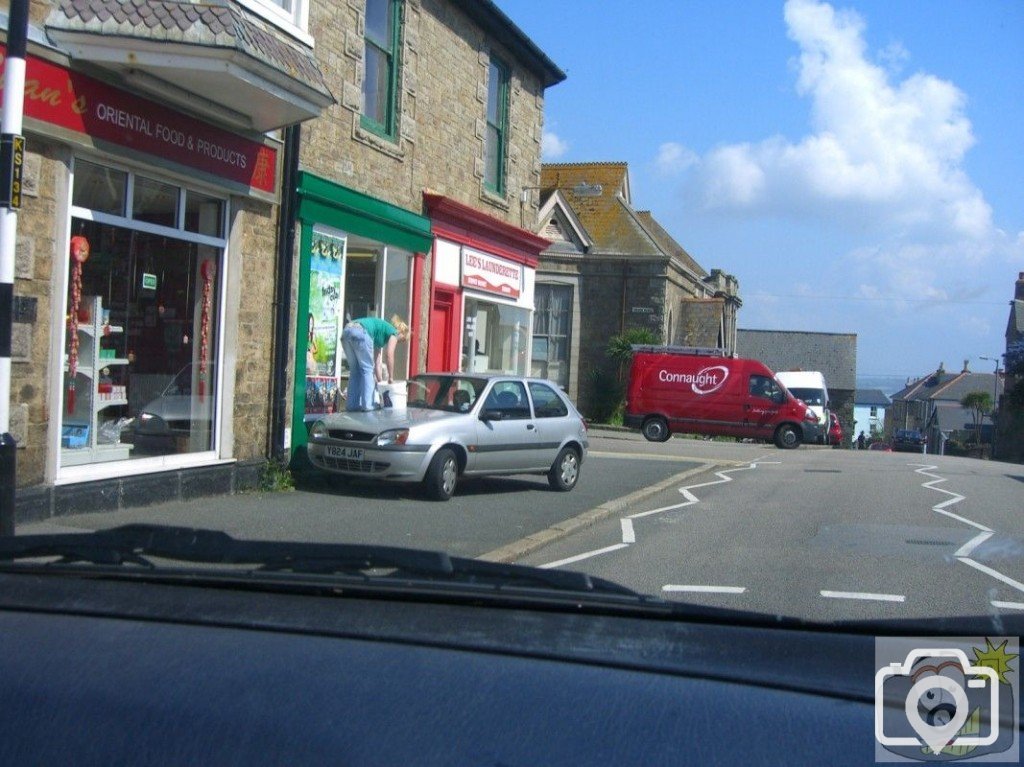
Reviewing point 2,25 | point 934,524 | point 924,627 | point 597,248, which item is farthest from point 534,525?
point 597,248

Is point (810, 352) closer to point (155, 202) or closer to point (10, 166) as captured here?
point (155, 202)

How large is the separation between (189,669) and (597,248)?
33.2m

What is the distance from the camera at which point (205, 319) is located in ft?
37.4

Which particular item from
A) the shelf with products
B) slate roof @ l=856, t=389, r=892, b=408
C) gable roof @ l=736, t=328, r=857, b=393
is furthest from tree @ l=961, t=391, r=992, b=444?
slate roof @ l=856, t=389, r=892, b=408

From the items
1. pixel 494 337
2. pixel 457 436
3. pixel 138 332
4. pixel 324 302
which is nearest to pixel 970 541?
pixel 457 436

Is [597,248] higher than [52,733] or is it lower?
higher

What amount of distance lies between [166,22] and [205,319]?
10.4 ft

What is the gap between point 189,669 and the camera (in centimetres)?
201

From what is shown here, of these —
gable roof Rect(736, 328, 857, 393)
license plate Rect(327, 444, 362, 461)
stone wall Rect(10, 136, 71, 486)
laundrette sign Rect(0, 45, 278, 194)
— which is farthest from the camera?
gable roof Rect(736, 328, 857, 393)

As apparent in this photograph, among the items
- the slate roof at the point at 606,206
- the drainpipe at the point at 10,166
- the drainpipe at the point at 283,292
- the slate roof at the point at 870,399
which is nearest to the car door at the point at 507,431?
the drainpipe at the point at 283,292

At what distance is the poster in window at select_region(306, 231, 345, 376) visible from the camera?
13055mm

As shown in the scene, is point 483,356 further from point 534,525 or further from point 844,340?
point 844,340

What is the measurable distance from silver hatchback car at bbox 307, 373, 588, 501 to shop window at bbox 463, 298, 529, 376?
14.6ft

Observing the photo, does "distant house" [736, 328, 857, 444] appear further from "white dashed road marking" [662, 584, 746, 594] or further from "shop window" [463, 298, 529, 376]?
"white dashed road marking" [662, 584, 746, 594]
